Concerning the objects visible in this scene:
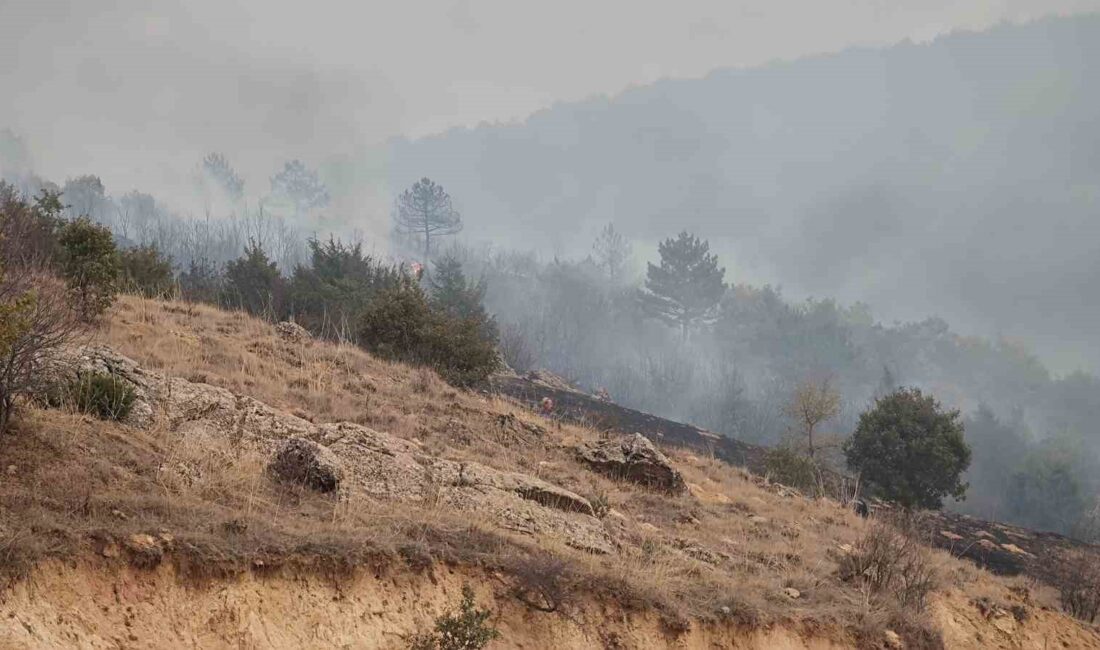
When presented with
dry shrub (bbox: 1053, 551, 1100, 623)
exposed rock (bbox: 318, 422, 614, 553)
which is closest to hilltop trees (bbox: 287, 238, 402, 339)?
exposed rock (bbox: 318, 422, 614, 553)

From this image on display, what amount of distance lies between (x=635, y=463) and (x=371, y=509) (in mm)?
7183

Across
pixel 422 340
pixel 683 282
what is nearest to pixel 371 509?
pixel 422 340

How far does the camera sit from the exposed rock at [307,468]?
8533 mm

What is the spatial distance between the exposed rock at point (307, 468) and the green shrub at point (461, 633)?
2501 millimetres

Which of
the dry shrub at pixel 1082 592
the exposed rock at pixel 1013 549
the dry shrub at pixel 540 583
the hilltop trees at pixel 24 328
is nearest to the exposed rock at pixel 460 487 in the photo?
the dry shrub at pixel 540 583

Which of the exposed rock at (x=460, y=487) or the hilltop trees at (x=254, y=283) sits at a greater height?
the hilltop trees at (x=254, y=283)

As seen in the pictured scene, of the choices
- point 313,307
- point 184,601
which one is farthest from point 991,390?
point 184,601

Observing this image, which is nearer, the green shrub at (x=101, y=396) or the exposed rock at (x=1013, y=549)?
the green shrub at (x=101, y=396)

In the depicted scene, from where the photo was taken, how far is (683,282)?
9888 centimetres

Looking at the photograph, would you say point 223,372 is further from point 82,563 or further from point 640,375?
point 640,375

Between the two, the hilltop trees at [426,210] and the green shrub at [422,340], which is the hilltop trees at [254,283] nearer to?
the green shrub at [422,340]

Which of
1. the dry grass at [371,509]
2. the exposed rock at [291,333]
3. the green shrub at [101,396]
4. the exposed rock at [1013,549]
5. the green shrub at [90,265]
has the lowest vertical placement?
the exposed rock at [1013,549]

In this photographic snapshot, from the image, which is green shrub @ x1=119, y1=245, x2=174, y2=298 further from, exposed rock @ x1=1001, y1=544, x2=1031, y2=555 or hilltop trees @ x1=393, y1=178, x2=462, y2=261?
hilltop trees @ x1=393, y1=178, x2=462, y2=261

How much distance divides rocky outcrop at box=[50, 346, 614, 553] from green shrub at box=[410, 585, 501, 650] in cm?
245
